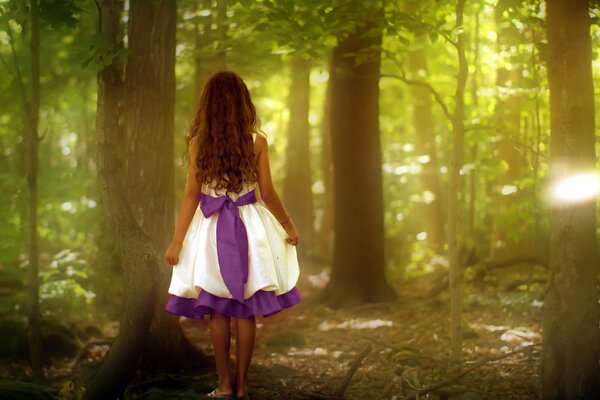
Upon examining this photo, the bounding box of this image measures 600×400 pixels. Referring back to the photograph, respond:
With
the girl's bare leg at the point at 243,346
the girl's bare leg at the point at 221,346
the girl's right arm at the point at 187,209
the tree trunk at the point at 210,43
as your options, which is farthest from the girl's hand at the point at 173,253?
the tree trunk at the point at 210,43

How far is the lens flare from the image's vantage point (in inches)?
190

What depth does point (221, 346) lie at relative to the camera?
4.92 meters

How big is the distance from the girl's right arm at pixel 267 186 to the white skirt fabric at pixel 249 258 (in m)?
0.05

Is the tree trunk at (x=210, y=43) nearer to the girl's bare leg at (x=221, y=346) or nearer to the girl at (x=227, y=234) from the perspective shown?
the girl at (x=227, y=234)

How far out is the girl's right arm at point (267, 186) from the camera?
16.0 ft

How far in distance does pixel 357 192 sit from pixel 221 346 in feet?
17.2

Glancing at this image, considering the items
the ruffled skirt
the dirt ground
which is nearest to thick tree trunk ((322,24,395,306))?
the dirt ground

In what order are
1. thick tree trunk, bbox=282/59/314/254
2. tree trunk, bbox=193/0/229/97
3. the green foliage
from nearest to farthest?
the green foliage → tree trunk, bbox=193/0/229/97 → thick tree trunk, bbox=282/59/314/254

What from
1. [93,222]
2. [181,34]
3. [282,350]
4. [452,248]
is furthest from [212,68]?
[452,248]

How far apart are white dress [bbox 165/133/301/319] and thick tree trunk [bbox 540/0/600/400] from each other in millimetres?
1946

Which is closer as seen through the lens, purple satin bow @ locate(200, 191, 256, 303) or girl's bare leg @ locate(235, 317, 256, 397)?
purple satin bow @ locate(200, 191, 256, 303)

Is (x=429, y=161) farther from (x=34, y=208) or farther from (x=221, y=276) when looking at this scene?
(x=221, y=276)

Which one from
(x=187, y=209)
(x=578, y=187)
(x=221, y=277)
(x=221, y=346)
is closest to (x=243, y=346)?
(x=221, y=346)

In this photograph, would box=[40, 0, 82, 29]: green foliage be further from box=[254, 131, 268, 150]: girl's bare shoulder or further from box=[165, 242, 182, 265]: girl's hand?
box=[165, 242, 182, 265]: girl's hand
